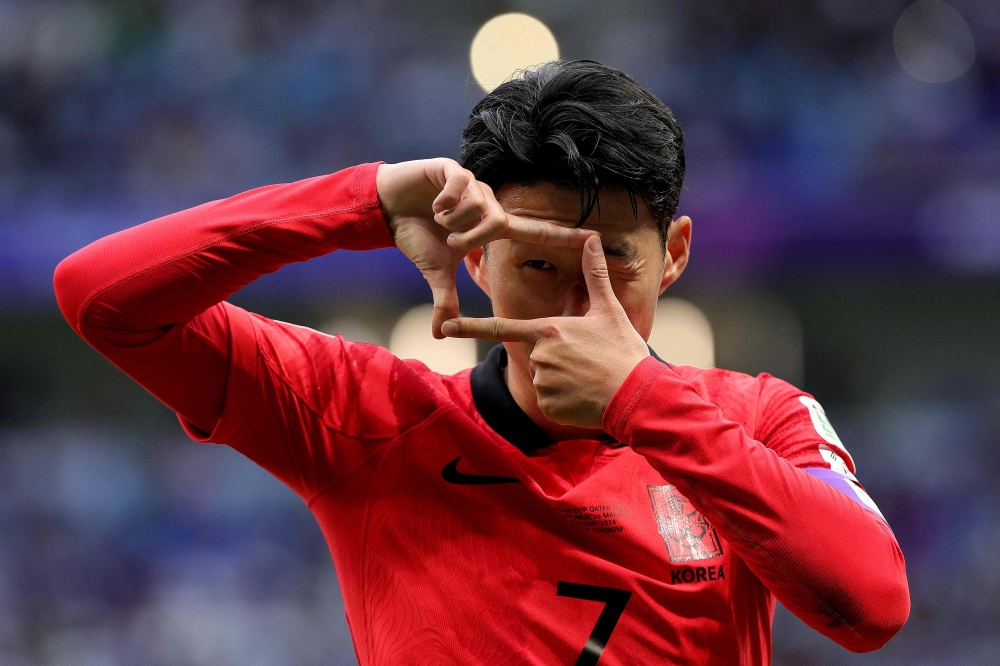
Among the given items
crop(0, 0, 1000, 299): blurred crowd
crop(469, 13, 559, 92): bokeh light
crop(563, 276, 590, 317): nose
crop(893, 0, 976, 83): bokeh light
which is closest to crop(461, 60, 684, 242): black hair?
crop(563, 276, 590, 317): nose

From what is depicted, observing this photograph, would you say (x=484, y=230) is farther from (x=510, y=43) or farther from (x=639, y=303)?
(x=510, y=43)

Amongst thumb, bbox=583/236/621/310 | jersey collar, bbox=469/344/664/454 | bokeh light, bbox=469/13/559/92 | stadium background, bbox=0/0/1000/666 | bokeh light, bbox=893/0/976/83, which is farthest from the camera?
bokeh light, bbox=469/13/559/92

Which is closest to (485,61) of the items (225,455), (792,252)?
(792,252)

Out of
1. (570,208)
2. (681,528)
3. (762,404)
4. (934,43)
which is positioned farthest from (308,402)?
(934,43)

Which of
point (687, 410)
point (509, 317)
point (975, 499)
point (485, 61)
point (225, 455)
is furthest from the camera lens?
point (485, 61)

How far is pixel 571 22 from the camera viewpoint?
24.2ft

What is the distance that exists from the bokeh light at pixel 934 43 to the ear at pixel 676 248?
5709 mm

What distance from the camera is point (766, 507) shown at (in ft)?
3.79

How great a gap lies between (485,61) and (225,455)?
12.7 feet

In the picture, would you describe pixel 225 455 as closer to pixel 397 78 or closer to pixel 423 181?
pixel 397 78

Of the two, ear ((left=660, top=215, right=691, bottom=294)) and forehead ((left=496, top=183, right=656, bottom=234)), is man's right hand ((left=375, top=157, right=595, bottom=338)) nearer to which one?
forehead ((left=496, top=183, right=656, bottom=234))

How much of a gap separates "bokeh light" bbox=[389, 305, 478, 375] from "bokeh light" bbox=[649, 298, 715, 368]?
1.66 meters

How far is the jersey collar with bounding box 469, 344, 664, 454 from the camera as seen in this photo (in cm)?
150

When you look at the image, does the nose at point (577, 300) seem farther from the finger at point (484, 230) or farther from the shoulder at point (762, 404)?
the shoulder at point (762, 404)
